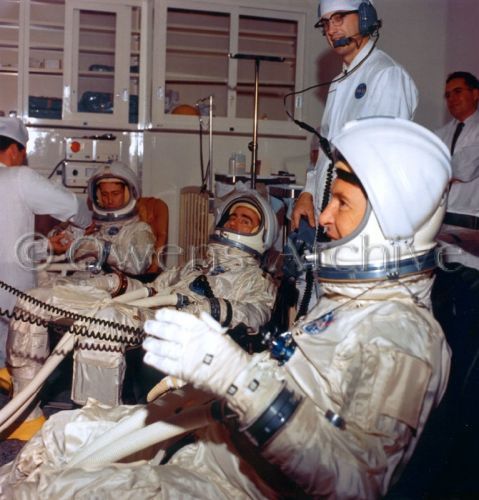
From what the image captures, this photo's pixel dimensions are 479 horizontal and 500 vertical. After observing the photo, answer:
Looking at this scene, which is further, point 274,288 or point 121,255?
point 121,255

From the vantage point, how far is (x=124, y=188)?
3.61 meters

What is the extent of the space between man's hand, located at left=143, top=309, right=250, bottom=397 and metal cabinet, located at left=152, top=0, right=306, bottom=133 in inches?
150

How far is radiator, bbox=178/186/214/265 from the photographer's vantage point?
4.25m

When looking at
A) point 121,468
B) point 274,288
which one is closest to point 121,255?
point 274,288

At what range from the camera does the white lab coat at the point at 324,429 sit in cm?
105

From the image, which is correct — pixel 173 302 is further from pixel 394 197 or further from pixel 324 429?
pixel 324 429

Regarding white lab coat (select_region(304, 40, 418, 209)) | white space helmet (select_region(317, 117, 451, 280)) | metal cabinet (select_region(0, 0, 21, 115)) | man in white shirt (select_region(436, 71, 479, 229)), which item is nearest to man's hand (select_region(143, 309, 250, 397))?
white space helmet (select_region(317, 117, 451, 280))

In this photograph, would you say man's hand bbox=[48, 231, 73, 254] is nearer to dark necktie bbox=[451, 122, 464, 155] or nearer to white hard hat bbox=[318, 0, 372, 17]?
white hard hat bbox=[318, 0, 372, 17]

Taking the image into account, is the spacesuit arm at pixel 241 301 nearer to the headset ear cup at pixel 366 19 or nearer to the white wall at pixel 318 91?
the headset ear cup at pixel 366 19

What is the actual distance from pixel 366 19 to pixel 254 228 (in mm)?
1041

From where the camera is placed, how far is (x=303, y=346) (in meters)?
1.35

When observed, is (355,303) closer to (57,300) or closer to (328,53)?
(57,300)

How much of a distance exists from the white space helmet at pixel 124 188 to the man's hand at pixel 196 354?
246cm

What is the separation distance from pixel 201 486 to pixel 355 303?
0.49 metres
